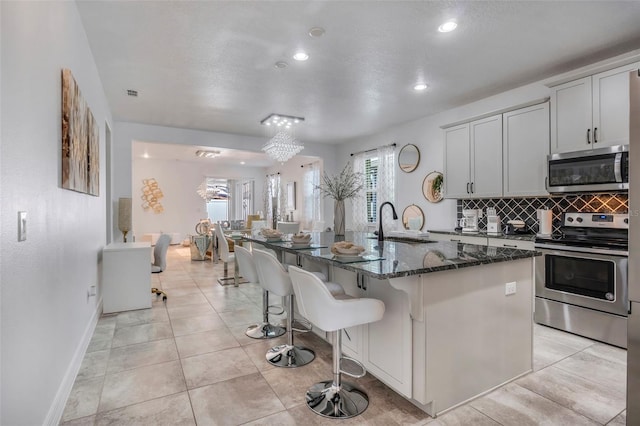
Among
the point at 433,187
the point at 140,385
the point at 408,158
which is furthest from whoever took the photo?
the point at 408,158

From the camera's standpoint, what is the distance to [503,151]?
13.1 ft

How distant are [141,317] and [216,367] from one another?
172 centimetres

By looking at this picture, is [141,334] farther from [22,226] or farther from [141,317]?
[22,226]

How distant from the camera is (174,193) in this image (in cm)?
1066

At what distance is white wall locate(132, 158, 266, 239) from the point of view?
33.5 feet

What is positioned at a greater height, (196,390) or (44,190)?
(44,190)

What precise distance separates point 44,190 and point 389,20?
260cm

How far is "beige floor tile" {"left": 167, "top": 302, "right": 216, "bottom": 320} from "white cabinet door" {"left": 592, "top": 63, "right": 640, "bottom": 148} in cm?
447

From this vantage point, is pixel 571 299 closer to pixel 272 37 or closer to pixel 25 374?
pixel 272 37

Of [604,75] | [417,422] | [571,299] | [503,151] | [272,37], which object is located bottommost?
[417,422]

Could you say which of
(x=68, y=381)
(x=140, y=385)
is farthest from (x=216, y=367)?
(x=68, y=381)

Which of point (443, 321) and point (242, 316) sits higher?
point (443, 321)

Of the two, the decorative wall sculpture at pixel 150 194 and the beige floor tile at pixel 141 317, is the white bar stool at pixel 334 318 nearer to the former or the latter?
the beige floor tile at pixel 141 317

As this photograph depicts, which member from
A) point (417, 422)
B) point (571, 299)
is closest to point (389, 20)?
point (417, 422)
